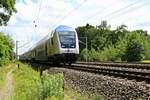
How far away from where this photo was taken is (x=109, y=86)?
1670cm

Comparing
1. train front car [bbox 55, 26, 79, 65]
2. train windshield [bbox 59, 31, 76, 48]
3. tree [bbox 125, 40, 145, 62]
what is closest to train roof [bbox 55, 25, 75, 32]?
train front car [bbox 55, 26, 79, 65]

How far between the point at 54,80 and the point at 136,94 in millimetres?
2975

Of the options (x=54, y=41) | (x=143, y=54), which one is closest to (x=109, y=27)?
(x=143, y=54)

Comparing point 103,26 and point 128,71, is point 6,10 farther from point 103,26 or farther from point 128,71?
point 103,26

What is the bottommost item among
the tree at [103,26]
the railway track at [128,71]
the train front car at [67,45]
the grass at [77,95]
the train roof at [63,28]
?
the grass at [77,95]

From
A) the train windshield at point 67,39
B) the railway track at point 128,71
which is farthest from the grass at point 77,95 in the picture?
the train windshield at point 67,39

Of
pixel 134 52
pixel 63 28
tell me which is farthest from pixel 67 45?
pixel 134 52

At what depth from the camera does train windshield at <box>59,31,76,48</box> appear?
128 feet

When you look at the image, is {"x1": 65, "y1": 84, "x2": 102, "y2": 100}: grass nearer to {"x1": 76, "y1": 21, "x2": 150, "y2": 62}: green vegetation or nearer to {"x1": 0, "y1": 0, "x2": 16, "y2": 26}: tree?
{"x1": 0, "y1": 0, "x2": 16, "y2": 26}: tree

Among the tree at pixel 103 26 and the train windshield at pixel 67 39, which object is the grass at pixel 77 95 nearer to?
the train windshield at pixel 67 39

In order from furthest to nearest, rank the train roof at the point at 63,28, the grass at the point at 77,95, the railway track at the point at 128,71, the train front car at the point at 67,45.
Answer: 1. the train roof at the point at 63,28
2. the train front car at the point at 67,45
3. the railway track at the point at 128,71
4. the grass at the point at 77,95

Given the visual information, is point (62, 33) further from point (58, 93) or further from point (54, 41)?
point (58, 93)

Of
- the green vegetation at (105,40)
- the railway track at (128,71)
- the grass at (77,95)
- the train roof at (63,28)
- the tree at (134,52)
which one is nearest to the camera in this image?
the grass at (77,95)

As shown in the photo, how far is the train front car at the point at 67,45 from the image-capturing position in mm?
38478
